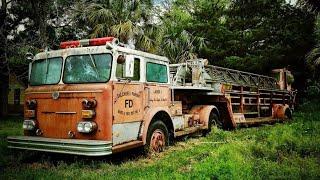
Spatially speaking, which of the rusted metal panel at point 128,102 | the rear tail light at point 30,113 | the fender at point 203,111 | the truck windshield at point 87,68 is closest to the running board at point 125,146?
the rusted metal panel at point 128,102

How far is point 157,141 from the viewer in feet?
28.9

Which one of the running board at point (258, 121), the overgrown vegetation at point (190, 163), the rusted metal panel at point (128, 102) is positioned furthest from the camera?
the running board at point (258, 121)

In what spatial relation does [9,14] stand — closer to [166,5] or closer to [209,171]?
[166,5]

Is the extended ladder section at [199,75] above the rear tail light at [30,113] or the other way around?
above

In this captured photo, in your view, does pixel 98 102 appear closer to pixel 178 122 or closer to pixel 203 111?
pixel 178 122

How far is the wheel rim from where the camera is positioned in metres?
8.64

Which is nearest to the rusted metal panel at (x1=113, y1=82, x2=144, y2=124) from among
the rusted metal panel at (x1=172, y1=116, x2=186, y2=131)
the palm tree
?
the rusted metal panel at (x1=172, y1=116, x2=186, y2=131)

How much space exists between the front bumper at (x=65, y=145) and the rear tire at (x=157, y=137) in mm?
1554

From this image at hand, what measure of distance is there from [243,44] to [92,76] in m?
17.6

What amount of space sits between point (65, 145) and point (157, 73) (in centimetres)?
302

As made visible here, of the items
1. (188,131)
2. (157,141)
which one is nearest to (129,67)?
(157,141)

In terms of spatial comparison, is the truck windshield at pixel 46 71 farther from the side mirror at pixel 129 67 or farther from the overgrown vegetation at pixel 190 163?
the overgrown vegetation at pixel 190 163

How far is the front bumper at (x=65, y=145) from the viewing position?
22.5 feet

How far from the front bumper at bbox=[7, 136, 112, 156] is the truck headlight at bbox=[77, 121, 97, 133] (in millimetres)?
231
